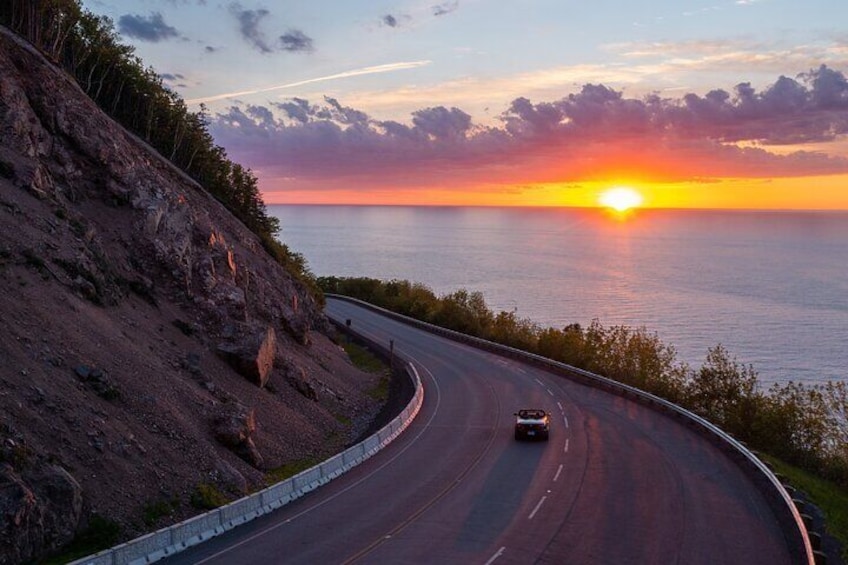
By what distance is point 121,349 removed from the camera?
27562 millimetres

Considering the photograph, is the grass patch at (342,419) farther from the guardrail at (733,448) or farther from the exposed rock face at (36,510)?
the exposed rock face at (36,510)

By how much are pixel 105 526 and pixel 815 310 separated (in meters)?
118

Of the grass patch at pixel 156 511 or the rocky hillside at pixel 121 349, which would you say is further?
the grass patch at pixel 156 511

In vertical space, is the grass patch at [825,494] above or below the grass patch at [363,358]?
above

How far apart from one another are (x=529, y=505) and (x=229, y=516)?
31.1ft

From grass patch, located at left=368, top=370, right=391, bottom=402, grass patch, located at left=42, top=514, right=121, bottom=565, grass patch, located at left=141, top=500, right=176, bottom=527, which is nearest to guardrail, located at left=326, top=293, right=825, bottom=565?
grass patch, located at left=368, top=370, right=391, bottom=402

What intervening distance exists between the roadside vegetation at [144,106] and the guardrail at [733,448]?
21.6 metres

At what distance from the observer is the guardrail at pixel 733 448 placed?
19.9m

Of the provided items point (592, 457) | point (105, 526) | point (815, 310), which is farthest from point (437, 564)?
point (815, 310)

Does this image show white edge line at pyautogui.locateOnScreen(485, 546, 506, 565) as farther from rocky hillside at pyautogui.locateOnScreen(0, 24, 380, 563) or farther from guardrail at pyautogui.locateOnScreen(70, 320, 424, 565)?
rocky hillside at pyautogui.locateOnScreen(0, 24, 380, 563)

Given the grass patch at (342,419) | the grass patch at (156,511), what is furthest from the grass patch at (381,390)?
the grass patch at (156,511)

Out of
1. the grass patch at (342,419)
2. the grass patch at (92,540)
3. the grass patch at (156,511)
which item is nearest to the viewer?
the grass patch at (92,540)

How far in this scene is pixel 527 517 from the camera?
2231cm

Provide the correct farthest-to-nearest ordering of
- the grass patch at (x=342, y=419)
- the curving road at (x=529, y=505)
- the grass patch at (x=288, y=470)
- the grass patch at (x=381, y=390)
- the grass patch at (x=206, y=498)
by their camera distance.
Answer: the grass patch at (x=381, y=390), the grass patch at (x=342, y=419), the grass patch at (x=288, y=470), the grass patch at (x=206, y=498), the curving road at (x=529, y=505)
